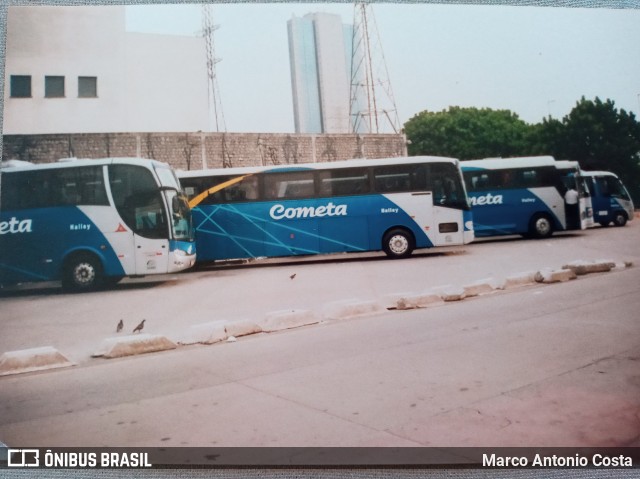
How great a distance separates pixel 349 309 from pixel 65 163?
1930mm

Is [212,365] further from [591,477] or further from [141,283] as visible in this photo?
[591,477]

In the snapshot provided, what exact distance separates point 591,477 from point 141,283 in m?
2.67

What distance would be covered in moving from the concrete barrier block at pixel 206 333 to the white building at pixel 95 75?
121 cm

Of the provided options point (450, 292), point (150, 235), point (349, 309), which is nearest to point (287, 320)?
point (349, 309)

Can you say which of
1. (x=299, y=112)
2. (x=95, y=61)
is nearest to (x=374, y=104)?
(x=299, y=112)

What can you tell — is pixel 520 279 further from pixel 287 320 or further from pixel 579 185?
pixel 287 320

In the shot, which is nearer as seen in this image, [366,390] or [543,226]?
[366,390]

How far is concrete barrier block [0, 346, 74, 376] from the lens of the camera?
2453 mm

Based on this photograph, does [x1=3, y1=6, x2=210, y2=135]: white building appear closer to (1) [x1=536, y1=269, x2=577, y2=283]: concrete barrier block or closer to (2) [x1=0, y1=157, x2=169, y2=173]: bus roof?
(2) [x1=0, y1=157, x2=169, y2=173]: bus roof

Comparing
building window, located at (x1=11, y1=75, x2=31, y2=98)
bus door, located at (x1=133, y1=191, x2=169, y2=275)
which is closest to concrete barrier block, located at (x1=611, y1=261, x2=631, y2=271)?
bus door, located at (x1=133, y1=191, x2=169, y2=275)

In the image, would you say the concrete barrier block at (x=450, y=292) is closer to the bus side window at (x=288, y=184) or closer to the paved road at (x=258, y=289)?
the paved road at (x=258, y=289)

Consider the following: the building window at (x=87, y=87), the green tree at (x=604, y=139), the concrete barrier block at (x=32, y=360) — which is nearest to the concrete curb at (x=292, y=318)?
the concrete barrier block at (x=32, y=360)

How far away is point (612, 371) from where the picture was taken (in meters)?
2.45

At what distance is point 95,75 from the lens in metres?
2.79
